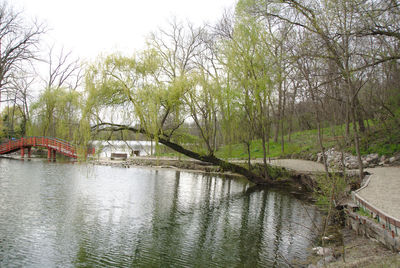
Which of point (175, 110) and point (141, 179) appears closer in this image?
point (175, 110)

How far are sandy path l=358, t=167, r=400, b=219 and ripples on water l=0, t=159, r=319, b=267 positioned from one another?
60.4 inches

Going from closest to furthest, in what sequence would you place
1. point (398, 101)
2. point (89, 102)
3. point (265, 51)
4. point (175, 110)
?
1. point (89, 102)
2. point (175, 110)
3. point (265, 51)
4. point (398, 101)

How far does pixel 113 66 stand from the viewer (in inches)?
406

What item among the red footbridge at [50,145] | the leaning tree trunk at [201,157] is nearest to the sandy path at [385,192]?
the leaning tree trunk at [201,157]

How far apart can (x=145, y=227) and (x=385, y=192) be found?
6201 mm

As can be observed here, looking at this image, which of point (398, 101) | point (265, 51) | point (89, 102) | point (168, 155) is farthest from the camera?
point (168, 155)

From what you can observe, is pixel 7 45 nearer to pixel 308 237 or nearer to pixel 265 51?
pixel 265 51

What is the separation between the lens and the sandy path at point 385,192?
6.00 m

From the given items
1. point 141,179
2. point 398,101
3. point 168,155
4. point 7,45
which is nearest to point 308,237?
point 141,179

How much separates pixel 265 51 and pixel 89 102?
7.86 m

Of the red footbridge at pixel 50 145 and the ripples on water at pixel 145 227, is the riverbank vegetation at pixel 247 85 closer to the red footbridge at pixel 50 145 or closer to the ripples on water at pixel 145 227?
the ripples on water at pixel 145 227

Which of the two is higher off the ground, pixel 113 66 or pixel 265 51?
pixel 265 51

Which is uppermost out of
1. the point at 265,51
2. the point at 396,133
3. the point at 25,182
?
the point at 265,51

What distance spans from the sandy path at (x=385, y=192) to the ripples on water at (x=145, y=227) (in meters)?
1.54
